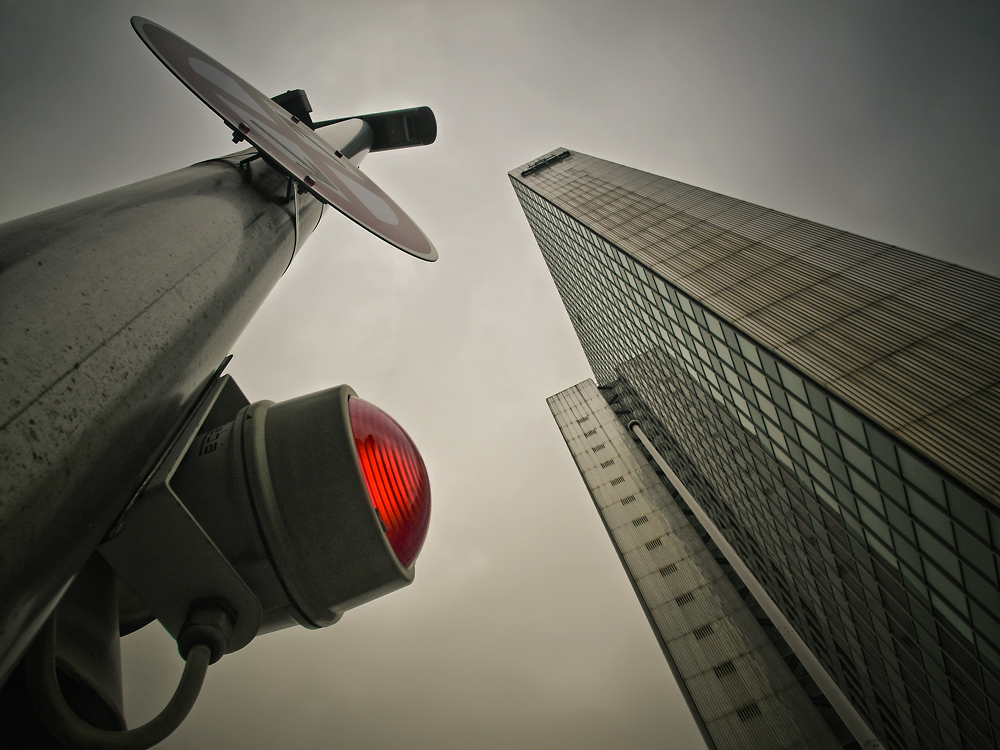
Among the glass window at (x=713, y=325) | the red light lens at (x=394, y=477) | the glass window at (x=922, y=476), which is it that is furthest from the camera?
the glass window at (x=713, y=325)

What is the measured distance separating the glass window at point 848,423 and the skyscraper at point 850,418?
2.2 inches

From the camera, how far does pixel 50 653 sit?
3.83ft

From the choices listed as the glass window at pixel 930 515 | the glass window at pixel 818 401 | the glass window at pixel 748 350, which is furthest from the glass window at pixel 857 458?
the glass window at pixel 748 350

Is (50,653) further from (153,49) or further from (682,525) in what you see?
(682,525)

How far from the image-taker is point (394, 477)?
72.9 inches

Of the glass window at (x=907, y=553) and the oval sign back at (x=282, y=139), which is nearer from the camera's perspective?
the oval sign back at (x=282, y=139)

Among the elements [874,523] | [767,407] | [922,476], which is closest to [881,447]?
[922,476]

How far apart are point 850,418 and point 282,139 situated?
15.5 metres

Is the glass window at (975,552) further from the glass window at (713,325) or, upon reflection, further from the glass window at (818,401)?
the glass window at (713,325)

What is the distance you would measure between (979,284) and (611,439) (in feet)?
122

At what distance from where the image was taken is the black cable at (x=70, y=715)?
109 centimetres

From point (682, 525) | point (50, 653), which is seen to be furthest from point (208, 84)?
point (682, 525)

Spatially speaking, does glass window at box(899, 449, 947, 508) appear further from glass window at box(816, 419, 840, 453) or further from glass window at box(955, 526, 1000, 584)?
glass window at box(816, 419, 840, 453)

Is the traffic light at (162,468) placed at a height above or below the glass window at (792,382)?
above
